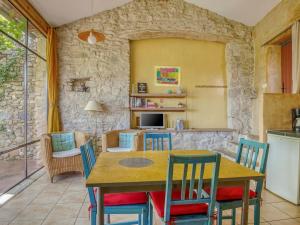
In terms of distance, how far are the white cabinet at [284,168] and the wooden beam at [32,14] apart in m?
4.41

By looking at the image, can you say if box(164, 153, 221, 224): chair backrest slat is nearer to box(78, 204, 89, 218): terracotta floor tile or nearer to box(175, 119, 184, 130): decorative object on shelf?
box(78, 204, 89, 218): terracotta floor tile

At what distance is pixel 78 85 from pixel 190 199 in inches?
159

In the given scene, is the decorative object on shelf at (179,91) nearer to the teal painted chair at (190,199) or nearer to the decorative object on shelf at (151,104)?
the decorative object on shelf at (151,104)

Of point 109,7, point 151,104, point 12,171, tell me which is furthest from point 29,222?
point 109,7

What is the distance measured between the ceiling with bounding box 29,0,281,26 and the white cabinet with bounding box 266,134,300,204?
289 centimetres

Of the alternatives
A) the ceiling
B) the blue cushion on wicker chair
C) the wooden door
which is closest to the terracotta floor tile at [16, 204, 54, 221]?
the blue cushion on wicker chair

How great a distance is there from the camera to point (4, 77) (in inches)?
150

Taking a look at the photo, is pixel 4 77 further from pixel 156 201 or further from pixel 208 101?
pixel 208 101

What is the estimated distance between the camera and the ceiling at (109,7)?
4.00 metres

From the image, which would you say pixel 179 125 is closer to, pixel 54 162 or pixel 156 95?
pixel 156 95

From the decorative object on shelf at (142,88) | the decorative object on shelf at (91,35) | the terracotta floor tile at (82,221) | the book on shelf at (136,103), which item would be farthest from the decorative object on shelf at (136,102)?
the terracotta floor tile at (82,221)

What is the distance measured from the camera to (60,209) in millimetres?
2543

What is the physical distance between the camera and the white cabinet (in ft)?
8.78

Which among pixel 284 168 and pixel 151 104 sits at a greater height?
pixel 151 104
